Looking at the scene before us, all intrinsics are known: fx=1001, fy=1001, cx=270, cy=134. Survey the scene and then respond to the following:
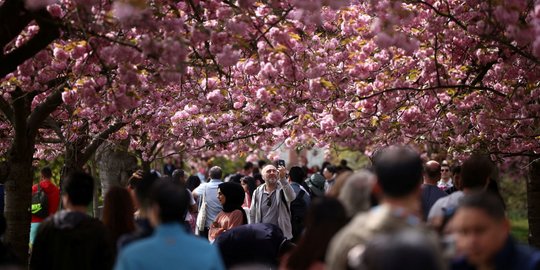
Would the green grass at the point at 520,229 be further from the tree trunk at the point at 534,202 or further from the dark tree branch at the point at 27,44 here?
the dark tree branch at the point at 27,44

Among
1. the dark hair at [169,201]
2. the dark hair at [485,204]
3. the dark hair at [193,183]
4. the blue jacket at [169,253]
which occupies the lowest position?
the blue jacket at [169,253]

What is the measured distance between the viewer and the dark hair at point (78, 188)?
699cm

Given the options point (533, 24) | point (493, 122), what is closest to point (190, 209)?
point (493, 122)

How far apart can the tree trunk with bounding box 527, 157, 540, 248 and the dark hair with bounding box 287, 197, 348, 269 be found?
10824 millimetres

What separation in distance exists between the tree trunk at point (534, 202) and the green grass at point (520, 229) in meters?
9.54

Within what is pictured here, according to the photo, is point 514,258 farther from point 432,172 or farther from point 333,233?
point 432,172

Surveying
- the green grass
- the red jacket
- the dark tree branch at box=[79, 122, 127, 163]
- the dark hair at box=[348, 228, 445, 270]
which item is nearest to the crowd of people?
the dark hair at box=[348, 228, 445, 270]

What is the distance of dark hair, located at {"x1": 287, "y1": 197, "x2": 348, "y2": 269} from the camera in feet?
18.5

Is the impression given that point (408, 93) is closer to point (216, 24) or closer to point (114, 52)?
point (216, 24)

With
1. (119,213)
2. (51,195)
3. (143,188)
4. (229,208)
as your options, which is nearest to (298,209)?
(229,208)

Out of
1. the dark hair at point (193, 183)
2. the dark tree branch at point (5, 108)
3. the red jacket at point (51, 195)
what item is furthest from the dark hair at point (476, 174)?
the red jacket at point (51, 195)

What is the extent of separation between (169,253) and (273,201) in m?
7.78

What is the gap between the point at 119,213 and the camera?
7.53 meters

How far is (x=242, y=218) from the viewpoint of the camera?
11.1 metres
